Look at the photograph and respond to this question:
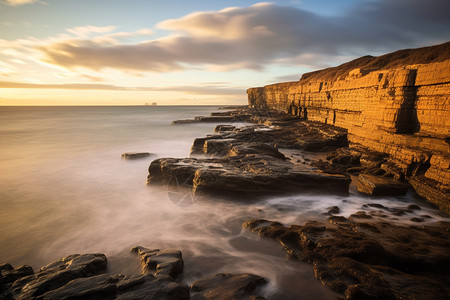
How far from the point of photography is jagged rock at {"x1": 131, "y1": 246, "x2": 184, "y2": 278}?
3.11 metres

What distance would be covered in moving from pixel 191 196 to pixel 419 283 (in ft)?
15.8

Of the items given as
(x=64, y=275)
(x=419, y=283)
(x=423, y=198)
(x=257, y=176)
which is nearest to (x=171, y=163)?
(x=257, y=176)

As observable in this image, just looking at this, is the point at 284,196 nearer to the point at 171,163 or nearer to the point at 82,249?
the point at 171,163

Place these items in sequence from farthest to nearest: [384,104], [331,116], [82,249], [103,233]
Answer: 1. [331,116]
2. [384,104]
3. [103,233]
4. [82,249]

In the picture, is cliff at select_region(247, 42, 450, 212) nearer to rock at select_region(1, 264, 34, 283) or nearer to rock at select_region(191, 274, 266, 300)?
rock at select_region(191, 274, 266, 300)

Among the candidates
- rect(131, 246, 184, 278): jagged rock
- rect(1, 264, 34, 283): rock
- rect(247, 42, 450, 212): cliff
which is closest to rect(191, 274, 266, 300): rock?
rect(131, 246, 184, 278): jagged rock

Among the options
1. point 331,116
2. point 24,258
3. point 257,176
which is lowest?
point 24,258

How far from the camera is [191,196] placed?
622 cm

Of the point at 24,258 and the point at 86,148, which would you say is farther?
the point at 86,148

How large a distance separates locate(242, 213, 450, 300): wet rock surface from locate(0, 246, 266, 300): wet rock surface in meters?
1.00

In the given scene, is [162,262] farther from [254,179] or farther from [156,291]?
[254,179]

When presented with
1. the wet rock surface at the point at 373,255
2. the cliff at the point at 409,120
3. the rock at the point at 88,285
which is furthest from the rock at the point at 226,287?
the cliff at the point at 409,120

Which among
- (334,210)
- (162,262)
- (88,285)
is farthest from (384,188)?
(88,285)

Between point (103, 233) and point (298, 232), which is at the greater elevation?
point (298, 232)
